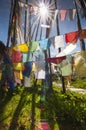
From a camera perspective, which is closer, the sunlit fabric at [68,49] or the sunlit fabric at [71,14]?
the sunlit fabric at [68,49]

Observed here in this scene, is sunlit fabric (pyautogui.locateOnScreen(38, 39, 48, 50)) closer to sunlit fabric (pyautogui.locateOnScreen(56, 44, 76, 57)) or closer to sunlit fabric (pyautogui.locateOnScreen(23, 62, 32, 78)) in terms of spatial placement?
sunlit fabric (pyautogui.locateOnScreen(56, 44, 76, 57))

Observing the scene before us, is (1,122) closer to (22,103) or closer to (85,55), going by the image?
(22,103)

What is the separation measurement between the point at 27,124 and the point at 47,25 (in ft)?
22.0

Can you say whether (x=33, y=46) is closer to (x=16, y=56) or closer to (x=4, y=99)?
(x=16, y=56)

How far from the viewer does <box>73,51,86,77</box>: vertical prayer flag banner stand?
7.79 meters

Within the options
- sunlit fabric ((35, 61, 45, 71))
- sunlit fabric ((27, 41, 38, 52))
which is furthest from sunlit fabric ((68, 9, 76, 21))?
sunlit fabric ((35, 61, 45, 71))

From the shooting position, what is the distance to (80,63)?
789cm

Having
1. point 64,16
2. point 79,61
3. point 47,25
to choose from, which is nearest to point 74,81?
point 47,25

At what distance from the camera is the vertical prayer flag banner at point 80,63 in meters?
7.79

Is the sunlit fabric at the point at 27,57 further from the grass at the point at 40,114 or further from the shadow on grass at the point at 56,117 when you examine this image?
the shadow on grass at the point at 56,117

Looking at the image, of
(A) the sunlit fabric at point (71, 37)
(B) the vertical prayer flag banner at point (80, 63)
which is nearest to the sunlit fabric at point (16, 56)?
(A) the sunlit fabric at point (71, 37)

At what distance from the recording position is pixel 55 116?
777 cm

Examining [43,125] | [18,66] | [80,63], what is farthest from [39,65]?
[43,125]

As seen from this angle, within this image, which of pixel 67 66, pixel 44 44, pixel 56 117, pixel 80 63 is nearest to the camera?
pixel 56 117
